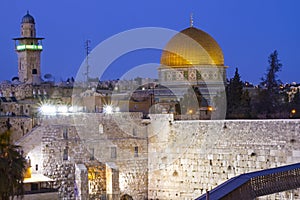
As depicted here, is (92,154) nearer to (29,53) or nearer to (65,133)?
(65,133)

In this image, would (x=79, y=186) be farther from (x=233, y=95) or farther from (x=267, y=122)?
(x=233, y=95)

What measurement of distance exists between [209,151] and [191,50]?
1386cm

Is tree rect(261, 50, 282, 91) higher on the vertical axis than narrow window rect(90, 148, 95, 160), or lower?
higher

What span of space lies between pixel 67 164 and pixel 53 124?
1541 mm

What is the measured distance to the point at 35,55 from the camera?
43.8 meters

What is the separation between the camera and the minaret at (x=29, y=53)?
42.7 m

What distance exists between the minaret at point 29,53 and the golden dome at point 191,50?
1068 centimetres

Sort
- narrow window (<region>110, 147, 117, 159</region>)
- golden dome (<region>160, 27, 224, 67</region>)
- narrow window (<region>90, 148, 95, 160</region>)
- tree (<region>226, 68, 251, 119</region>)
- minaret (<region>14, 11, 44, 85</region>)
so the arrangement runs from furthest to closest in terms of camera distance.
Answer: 1. minaret (<region>14, 11, 44, 85</region>)
2. golden dome (<region>160, 27, 224, 67</region>)
3. tree (<region>226, 68, 251, 119</region>)
4. narrow window (<region>110, 147, 117, 159</region>)
5. narrow window (<region>90, 148, 95, 160</region>)

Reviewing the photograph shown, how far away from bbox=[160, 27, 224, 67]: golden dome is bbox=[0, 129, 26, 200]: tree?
19.4 m

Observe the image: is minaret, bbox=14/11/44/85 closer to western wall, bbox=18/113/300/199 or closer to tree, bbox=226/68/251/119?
tree, bbox=226/68/251/119

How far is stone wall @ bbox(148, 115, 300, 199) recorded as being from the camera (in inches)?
818

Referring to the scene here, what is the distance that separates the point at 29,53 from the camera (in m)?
43.5

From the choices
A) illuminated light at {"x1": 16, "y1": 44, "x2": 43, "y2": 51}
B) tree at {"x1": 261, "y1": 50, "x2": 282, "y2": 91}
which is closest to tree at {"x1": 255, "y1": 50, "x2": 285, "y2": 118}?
tree at {"x1": 261, "y1": 50, "x2": 282, "y2": 91}

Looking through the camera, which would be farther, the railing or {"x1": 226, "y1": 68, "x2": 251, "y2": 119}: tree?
{"x1": 226, "y1": 68, "x2": 251, "y2": 119}: tree
